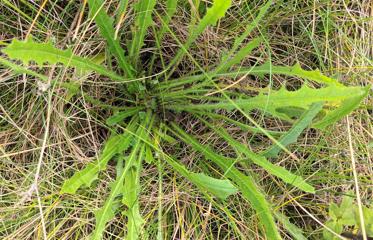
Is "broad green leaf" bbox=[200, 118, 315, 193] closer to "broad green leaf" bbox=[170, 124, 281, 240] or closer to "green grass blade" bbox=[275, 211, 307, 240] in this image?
"broad green leaf" bbox=[170, 124, 281, 240]

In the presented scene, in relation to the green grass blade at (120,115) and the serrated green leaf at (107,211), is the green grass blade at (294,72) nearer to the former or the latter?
the green grass blade at (120,115)

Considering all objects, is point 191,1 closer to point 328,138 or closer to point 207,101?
point 207,101

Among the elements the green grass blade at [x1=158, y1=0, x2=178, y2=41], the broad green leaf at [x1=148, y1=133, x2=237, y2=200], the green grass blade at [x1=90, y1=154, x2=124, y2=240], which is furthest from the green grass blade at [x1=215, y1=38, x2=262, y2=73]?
the green grass blade at [x1=90, y1=154, x2=124, y2=240]

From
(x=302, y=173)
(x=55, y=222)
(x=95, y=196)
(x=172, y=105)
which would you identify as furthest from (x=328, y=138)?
(x=55, y=222)

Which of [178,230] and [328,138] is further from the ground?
[328,138]

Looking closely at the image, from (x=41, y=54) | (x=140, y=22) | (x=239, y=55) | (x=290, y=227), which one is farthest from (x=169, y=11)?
(x=290, y=227)

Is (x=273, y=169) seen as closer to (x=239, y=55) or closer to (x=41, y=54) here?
(x=239, y=55)

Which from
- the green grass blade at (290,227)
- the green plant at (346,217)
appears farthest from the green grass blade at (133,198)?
the green plant at (346,217)
